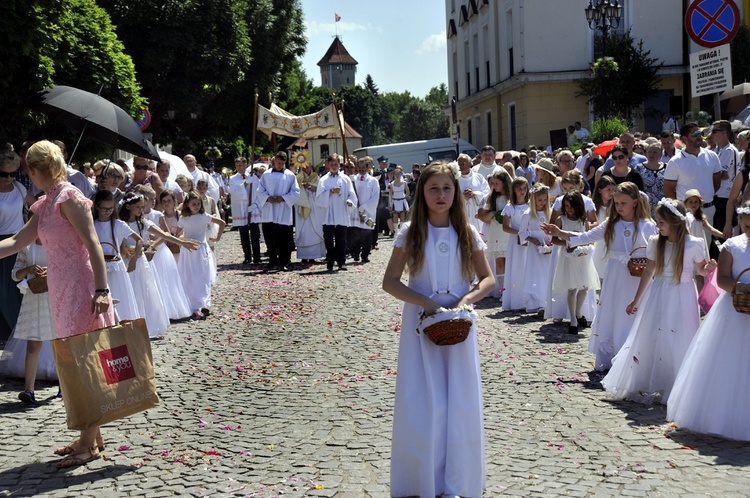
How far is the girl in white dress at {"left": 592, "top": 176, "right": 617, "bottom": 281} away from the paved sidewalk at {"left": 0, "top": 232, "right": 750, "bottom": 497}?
2.90 feet

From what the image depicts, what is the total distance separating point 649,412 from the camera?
741cm

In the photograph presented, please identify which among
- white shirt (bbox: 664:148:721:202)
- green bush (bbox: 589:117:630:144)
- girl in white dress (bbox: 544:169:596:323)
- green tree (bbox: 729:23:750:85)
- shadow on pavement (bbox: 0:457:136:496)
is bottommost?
shadow on pavement (bbox: 0:457:136:496)

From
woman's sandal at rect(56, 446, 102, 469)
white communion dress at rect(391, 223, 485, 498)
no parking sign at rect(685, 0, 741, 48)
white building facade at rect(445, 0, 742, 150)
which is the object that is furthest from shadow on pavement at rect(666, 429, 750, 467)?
white building facade at rect(445, 0, 742, 150)

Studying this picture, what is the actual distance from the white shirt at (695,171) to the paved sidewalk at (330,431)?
3.00m

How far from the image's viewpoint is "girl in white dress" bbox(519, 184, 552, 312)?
41.5ft

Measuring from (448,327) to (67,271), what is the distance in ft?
9.08

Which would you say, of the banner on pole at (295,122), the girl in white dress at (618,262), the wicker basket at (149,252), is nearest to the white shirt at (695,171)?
the girl in white dress at (618,262)

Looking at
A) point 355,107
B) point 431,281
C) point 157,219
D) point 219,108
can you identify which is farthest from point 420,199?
point 355,107

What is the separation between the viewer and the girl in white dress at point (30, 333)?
799 centimetres

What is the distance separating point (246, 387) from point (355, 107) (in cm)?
14116

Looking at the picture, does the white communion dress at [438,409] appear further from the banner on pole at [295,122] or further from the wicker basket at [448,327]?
the banner on pole at [295,122]

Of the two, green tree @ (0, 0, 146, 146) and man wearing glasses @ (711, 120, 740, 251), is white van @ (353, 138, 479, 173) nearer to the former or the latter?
green tree @ (0, 0, 146, 146)

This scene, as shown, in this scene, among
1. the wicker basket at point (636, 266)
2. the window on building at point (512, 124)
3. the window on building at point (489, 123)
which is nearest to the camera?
the wicker basket at point (636, 266)

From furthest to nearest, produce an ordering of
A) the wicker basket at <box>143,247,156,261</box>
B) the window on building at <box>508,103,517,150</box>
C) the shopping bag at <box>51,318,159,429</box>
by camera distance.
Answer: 1. the window on building at <box>508,103,517,150</box>
2. the wicker basket at <box>143,247,156,261</box>
3. the shopping bag at <box>51,318,159,429</box>
